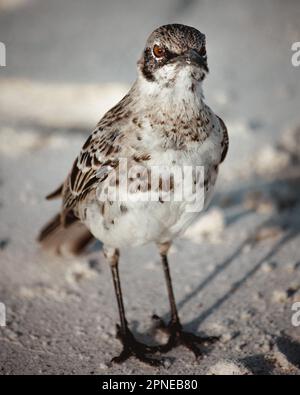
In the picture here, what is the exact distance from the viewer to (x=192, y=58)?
3543 mm

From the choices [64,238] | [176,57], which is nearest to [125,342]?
[64,238]

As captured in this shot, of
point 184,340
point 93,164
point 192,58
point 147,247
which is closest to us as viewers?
point 192,58

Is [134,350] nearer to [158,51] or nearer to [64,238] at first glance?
[64,238]

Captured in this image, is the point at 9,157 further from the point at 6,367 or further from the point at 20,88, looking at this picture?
the point at 6,367

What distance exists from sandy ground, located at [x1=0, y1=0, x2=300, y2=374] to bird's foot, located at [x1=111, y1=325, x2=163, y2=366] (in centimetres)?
6

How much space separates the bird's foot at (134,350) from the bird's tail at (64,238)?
52.7 inches

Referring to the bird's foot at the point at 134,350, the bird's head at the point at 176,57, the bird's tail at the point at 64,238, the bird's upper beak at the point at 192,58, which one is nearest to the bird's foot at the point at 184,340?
the bird's foot at the point at 134,350

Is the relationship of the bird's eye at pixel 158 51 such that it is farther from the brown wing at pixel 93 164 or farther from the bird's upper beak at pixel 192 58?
the brown wing at pixel 93 164

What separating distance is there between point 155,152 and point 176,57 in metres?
0.63

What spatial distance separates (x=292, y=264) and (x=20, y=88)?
573cm

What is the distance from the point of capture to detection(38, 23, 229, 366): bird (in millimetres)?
3695

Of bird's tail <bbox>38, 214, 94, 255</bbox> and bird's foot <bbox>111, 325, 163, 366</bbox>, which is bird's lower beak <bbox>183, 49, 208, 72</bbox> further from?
bird's tail <bbox>38, 214, 94, 255</bbox>

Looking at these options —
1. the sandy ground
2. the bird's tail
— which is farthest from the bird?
the bird's tail

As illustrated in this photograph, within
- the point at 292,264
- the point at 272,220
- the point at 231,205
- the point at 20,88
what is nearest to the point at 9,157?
the point at 20,88
